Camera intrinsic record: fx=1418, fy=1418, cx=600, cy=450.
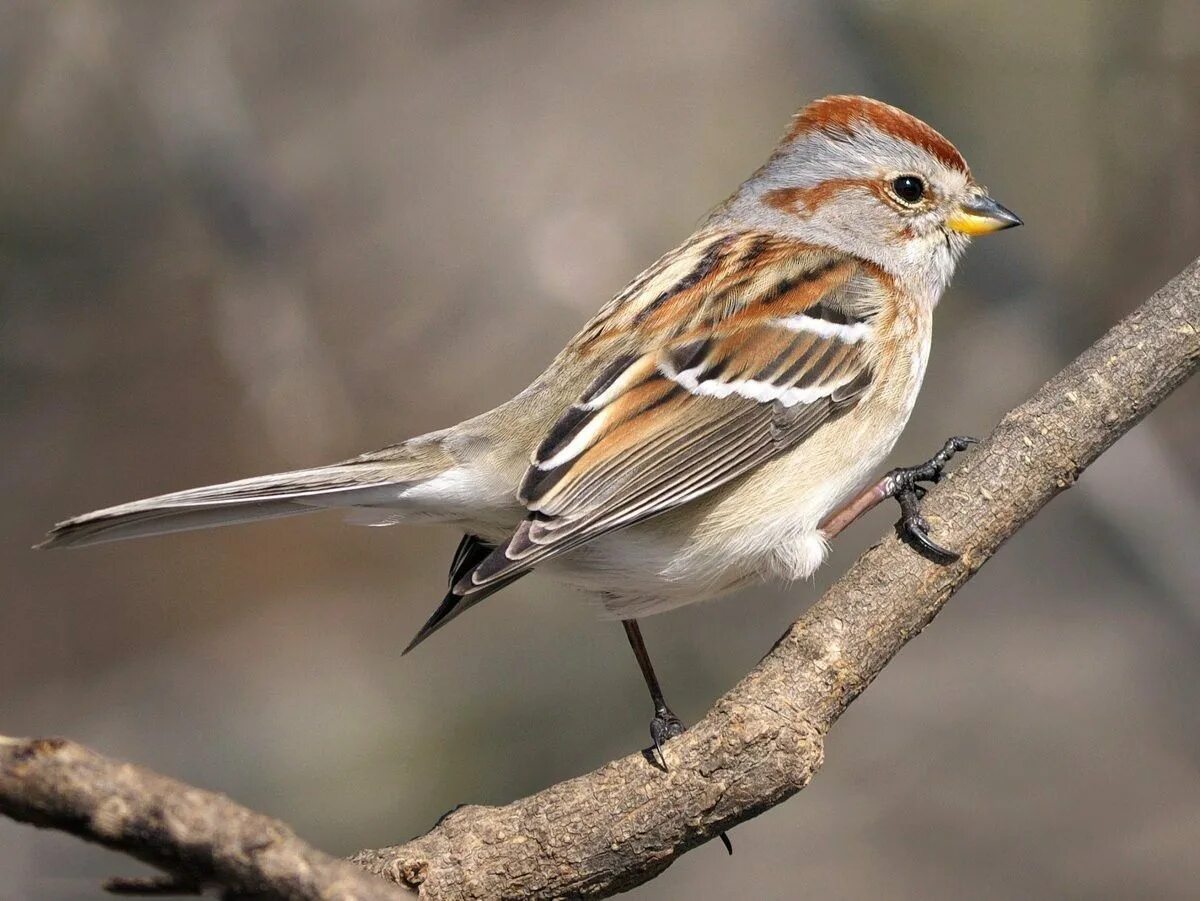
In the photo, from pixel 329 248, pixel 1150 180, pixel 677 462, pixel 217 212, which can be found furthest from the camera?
pixel 329 248

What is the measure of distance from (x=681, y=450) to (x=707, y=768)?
1003 mm

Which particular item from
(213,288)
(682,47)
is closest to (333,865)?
(213,288)

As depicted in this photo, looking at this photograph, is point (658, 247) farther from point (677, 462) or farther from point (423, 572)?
point (677, 462)

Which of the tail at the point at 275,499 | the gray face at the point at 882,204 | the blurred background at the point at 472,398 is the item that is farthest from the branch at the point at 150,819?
the blurred background at the point at 472,398

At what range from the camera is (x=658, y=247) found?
21.3ft

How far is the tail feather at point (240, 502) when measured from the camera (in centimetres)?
275

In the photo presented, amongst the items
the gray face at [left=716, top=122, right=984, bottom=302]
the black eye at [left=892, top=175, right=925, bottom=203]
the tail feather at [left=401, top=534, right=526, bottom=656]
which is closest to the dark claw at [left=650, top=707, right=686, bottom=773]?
the tail feather at [left=401, top=534, right=526, bottom=656]

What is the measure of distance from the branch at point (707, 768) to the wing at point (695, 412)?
55 cm

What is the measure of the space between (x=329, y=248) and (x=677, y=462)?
322 cm

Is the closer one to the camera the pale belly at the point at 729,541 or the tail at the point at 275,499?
the tail at the point at 275,499

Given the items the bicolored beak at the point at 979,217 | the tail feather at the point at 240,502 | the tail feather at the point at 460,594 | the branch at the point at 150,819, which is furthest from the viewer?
the bicolored beak at the point at 979,217

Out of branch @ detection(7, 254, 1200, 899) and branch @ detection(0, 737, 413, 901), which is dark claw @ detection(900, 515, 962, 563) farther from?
branch @ detection(0, 737, 413, 901)

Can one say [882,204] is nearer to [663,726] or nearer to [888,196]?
[888,196]

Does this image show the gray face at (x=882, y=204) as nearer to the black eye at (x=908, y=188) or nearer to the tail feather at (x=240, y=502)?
the black eye at (x=908, y=188)
